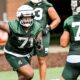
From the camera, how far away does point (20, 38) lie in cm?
755

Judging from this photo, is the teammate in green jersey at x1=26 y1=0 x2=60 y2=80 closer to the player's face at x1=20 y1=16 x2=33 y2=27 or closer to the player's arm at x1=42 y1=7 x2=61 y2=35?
the player's arm at x1=42 y1=7 x2=61 y2=35

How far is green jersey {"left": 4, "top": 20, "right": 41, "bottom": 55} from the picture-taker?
24.6ft

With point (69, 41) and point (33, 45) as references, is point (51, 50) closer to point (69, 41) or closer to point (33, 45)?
point (33, 45)

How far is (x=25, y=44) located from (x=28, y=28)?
261 mm

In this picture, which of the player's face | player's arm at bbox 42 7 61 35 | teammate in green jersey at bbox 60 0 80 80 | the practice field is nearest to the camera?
teammate in green jersey at bbox 60 0 80 80

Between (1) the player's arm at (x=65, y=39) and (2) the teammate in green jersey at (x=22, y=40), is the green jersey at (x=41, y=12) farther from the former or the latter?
(1) the player's arm at (x=65, y=39)

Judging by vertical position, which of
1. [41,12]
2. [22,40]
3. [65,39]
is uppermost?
[65,39]

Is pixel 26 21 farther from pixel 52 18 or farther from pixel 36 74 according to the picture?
pixel 36 74

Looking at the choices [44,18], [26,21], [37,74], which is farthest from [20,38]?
[37,74]

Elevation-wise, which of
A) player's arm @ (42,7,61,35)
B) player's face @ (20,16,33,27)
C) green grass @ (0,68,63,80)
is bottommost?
green grass @ (0,68,63,80)

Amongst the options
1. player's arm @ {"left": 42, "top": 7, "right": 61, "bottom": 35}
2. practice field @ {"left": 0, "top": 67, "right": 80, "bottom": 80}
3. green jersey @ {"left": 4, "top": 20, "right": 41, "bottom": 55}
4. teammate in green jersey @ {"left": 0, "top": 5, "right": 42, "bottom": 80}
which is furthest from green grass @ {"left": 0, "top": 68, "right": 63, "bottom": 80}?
green jersey @ {"left": 4, "top": 20, "right": 41, "bottom": 55}

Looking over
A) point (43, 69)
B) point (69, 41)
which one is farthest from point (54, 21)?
point (69, 41)

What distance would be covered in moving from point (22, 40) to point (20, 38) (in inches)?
1.8

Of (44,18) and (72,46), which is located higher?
(72,46)
